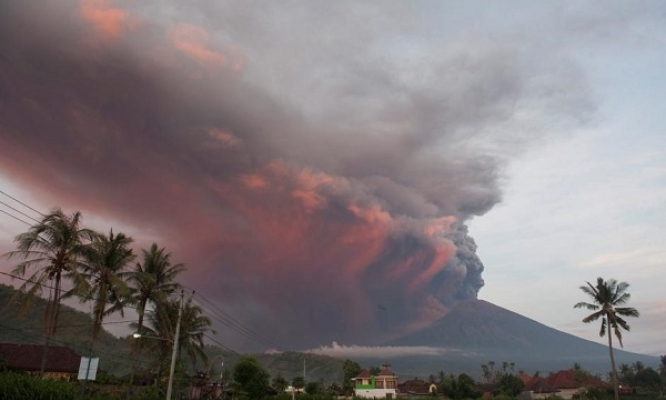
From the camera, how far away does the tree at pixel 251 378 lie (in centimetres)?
7919

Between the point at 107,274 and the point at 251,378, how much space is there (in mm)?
44896

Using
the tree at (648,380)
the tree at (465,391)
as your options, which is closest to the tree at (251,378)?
the tree at (465,391)

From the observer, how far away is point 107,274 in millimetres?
42062

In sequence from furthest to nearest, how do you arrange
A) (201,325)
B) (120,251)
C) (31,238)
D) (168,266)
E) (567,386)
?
→ 1. (567,386)
2. (201,325)
3. (168,266)
4. (120,251)
5. (31,238)

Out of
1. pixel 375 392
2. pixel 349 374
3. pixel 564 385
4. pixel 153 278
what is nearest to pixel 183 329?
pixel 153 278

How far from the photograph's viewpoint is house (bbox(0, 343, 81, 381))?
207 ft

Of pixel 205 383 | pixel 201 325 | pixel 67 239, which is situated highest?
pixel 67 239

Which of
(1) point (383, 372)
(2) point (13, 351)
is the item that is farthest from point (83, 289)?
(1) point (383, 372)

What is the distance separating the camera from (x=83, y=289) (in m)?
36.1

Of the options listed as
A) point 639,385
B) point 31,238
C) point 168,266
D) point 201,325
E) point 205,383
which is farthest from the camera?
point 639,385

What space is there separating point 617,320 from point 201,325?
2151 inches

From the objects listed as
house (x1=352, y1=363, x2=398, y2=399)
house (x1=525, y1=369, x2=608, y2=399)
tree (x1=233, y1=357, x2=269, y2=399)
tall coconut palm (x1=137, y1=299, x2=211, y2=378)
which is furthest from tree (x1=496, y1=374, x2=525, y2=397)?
tall coconut palm (x1=137, y1=299, x2=211, y2=378)

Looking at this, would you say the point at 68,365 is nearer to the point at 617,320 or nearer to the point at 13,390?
the point at 13,390

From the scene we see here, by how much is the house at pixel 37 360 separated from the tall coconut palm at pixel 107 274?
25.9m
